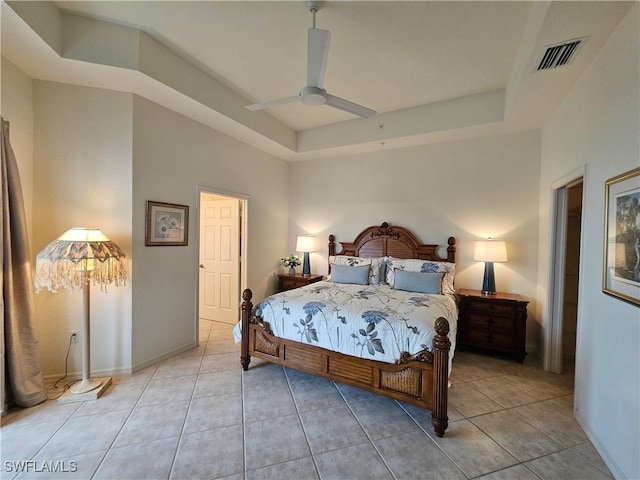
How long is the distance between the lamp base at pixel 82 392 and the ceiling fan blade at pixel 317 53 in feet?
10.7

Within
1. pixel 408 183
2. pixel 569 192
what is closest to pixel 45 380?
pixel 408 183

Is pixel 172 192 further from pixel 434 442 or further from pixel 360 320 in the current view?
pixel 434 442

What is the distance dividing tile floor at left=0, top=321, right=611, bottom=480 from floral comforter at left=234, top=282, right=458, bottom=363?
486 mm

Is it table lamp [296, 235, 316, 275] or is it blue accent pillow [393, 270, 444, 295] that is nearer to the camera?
blue accent pillow [393, 270, 444, 295]

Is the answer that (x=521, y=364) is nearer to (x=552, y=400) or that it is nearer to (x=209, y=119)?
(x=552, y=400)

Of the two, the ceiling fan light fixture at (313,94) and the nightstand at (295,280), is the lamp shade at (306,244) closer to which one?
the nightstand at (295,280)

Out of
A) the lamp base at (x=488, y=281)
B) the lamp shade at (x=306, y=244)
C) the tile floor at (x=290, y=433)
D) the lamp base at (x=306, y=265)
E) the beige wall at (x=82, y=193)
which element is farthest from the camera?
the lamp base at (x=306, y=265)

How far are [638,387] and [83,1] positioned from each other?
460 cm

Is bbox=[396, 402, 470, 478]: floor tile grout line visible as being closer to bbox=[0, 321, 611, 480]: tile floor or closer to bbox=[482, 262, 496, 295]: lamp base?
bbox=[0, 321, 611, 480]: tile floor

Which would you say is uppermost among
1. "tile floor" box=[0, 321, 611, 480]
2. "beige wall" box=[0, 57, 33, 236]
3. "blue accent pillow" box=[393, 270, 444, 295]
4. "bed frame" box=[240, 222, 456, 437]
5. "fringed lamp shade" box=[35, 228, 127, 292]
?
"beige wall" box=[0, 57, 33, 236]

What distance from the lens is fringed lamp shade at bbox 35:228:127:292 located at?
7.41 ft

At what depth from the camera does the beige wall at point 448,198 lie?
3588 millimetres

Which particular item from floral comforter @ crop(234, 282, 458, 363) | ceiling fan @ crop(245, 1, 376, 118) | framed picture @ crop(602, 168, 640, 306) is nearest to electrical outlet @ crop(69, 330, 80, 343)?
floral comforter @ crop(234, 282, 458, 363)

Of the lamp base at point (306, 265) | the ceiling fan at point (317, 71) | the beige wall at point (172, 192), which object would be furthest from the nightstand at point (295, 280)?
the ceiling fan at point (317, 71)
